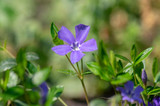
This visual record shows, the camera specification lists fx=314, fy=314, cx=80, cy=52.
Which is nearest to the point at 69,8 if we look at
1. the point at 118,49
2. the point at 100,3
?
the point at 100,3

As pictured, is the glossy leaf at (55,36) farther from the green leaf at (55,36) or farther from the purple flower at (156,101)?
the purple flower at (156,101)

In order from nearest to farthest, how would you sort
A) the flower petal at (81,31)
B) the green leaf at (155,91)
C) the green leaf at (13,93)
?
the green leaf at (13,93) → the green leaf at (155,91) → the flower petal at (81,31)

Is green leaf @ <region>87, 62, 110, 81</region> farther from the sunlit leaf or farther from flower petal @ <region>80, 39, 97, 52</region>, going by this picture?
flower petal @ <region>80, 39, 97, 52</region>

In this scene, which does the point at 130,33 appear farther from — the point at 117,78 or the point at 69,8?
the point at 117,78

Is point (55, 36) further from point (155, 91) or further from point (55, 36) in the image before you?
point (155, 91)

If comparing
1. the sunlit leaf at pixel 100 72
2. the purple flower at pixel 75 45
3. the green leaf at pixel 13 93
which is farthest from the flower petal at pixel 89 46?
the green leaf at pixel 13 93

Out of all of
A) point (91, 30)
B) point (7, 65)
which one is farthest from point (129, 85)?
point (91, 30)
